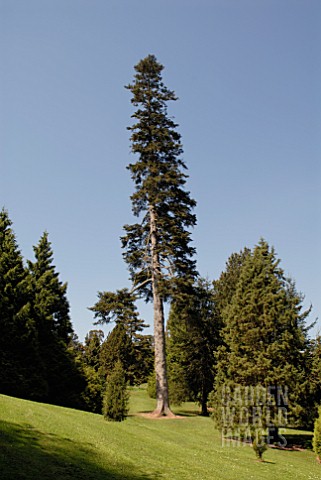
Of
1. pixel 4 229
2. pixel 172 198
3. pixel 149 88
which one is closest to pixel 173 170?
pixel 172 198

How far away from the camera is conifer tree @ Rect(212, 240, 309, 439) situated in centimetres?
2398

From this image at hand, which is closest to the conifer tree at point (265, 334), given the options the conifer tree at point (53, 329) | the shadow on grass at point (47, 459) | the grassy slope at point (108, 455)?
the grassy slope at point (108, 455)

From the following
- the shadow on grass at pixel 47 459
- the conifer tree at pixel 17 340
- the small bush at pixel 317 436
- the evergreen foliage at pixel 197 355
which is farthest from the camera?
the evergreen foliage at pixel 197 355

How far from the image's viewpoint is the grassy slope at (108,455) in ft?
34.9

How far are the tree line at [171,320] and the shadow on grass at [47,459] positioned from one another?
25.5 ft

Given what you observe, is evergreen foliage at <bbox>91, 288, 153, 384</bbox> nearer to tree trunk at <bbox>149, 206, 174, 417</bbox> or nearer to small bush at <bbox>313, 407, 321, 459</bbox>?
tree trunk at <bbox>149, 206, 174, 417</bbox>

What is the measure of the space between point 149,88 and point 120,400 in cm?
2626

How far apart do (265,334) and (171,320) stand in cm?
1616

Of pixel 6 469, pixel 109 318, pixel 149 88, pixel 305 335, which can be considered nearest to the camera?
pixel 6 469

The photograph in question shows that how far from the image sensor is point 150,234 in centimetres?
3238

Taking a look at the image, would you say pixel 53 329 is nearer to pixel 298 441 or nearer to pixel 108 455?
pixel 298 441

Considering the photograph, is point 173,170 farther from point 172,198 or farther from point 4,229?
point 4,229

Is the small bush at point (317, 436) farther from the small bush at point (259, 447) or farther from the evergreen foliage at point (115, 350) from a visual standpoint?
the evergreen foliage at point (115, 350)

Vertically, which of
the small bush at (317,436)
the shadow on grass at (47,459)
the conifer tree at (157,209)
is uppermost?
the conifer tree at (157,209)
